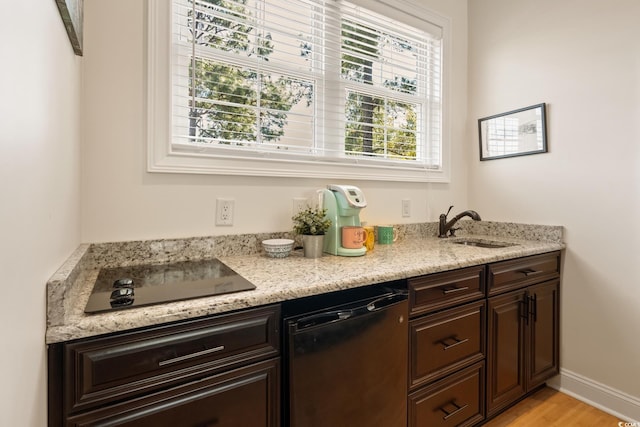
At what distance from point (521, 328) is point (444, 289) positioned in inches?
28.3

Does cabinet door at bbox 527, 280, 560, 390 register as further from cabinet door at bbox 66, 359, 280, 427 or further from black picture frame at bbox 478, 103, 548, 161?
cabinet door at bbox 66, 359, 280, 427

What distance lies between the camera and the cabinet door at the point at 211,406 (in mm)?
819

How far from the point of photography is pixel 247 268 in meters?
1.33

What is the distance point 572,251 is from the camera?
2.01 m

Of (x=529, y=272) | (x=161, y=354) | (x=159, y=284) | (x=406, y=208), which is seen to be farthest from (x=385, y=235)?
(x=161, y=354)

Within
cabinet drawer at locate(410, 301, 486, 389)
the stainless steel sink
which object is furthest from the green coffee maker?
the stainless steel sink

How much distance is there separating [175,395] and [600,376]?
2.31 m

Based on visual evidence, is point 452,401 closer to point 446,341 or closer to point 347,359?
point 446,341

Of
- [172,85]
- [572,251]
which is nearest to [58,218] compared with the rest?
[172,85]

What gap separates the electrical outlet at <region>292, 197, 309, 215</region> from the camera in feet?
5.89

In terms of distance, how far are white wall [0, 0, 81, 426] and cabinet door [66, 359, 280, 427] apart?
162 mm

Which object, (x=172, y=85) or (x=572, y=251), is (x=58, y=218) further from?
(x=572, y=251)

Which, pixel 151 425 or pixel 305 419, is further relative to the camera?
pixel 305 419

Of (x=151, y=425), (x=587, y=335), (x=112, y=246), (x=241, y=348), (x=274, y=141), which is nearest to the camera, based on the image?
(x=151, y=425)
